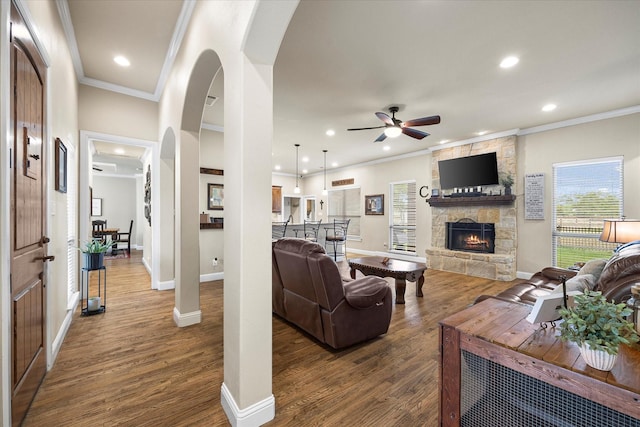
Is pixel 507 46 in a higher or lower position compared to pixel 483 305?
higher

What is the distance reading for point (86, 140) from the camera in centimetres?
392

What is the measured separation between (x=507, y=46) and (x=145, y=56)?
162 inches

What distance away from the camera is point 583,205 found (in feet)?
15.6

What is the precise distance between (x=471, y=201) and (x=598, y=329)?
5.40 metres

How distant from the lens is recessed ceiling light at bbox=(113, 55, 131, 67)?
339 centimetres

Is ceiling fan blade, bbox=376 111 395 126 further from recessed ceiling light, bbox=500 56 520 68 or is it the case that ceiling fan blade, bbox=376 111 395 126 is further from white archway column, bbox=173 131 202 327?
white archway column, bbox=173 131 202 327

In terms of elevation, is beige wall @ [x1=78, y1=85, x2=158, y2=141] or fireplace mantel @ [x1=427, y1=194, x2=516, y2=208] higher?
beige wall @ [x1=78, y1=85, x2=158, y2=141]

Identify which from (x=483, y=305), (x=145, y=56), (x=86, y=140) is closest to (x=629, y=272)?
(x=483, y=305)

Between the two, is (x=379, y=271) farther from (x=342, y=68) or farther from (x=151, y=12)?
(x=151, y=12)

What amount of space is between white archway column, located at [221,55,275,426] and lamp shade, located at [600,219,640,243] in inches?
166

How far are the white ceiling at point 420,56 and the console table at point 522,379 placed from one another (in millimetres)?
2465

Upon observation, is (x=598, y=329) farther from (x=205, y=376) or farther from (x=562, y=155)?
(x=562, y=155)

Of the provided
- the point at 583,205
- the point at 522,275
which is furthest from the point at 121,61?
the point at 522,275

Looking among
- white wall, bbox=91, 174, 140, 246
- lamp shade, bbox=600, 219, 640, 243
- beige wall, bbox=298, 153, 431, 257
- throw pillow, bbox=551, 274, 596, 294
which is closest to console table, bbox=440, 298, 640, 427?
throw pillow, bbox=551, 274, 596, 294
